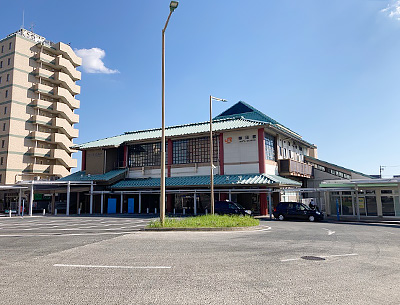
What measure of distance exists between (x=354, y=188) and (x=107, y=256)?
24426 millimetres

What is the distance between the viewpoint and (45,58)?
Answer: 5544 centimetres

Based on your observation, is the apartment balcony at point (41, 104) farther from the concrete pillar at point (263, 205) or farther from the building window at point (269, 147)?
the concrete pillar at point (263, 205)

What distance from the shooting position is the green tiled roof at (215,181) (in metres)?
29.0

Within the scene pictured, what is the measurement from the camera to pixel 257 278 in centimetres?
657

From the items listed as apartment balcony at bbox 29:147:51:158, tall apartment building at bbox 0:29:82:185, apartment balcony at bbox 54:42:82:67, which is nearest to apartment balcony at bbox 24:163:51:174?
tall apartment building at bbox 0:29:82:185

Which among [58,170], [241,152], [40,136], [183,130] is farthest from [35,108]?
[241,152]

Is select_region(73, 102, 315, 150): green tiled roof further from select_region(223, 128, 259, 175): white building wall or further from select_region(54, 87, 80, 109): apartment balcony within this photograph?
select_region(54, 87, 80, 109): apartment balcony

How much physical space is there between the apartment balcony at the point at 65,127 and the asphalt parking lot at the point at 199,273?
49.6 metres

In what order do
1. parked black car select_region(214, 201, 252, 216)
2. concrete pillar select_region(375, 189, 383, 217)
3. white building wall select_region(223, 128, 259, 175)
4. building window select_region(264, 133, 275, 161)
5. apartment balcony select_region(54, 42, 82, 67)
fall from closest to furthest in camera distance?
1. concrete pillar select_region(375, 189, 383, 217)
2. parked black car select_region(214, 201, 252, 216)
3. white building wall select_region(223, 128, 259, 175)
4. building window select_region(264, 133, 275, 161)
5. apartment balcony select_region(54, 42, 82, 67)

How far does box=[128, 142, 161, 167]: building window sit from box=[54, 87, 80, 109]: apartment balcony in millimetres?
25846

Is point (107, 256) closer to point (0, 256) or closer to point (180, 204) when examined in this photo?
point (0, 256)

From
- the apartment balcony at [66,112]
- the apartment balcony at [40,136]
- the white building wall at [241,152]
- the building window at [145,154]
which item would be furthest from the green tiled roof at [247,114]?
the apartment balcony at [40,136]

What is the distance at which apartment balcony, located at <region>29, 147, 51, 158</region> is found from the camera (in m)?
52.3

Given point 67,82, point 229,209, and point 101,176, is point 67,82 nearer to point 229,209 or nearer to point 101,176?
point 101,176
